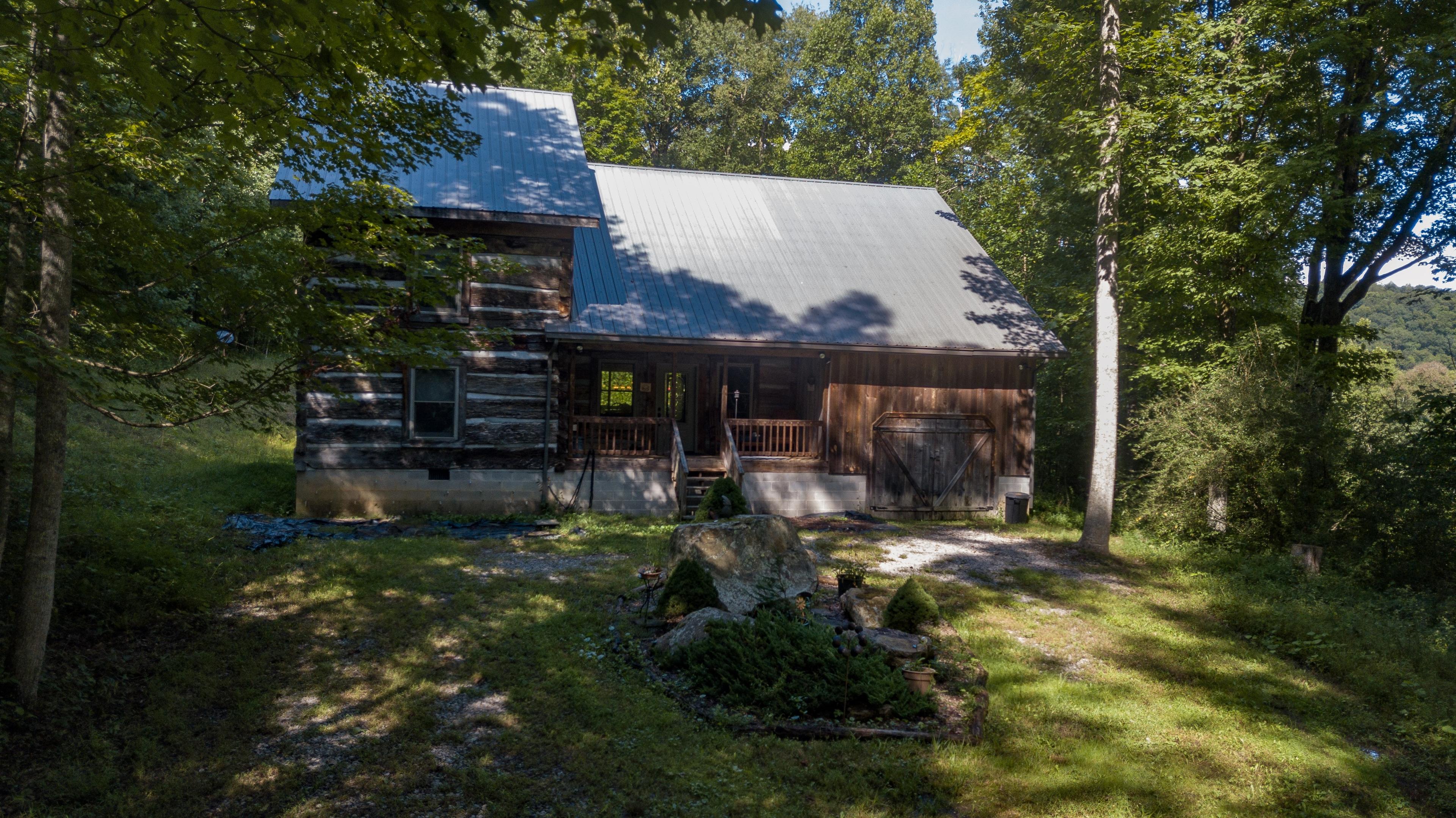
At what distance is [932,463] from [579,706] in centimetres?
1256

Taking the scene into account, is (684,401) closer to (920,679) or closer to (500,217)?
(500,217)

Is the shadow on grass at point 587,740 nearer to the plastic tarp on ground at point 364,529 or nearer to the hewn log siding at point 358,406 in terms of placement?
the plastic tarp on ground at point 364,529

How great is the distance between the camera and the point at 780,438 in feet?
60.0

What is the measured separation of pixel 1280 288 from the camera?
642 inches

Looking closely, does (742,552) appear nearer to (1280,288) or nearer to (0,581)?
(0,581)

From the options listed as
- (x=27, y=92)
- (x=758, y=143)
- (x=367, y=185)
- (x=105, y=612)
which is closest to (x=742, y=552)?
(x=367, y=185)

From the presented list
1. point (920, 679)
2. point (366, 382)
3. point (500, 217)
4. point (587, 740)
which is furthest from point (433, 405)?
point (920, 679)

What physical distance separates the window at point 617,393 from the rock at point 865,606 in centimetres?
1053

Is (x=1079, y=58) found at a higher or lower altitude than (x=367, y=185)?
higher

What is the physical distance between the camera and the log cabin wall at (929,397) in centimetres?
1780

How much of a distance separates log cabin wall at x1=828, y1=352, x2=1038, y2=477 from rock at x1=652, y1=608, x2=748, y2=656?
9.55 meters

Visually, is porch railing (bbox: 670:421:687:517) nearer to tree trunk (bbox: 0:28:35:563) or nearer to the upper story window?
the upper story window

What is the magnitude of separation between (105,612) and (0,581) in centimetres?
85

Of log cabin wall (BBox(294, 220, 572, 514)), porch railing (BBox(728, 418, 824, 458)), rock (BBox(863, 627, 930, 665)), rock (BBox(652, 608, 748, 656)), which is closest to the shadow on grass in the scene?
rock (BBox(652, 608, 748, 656))
